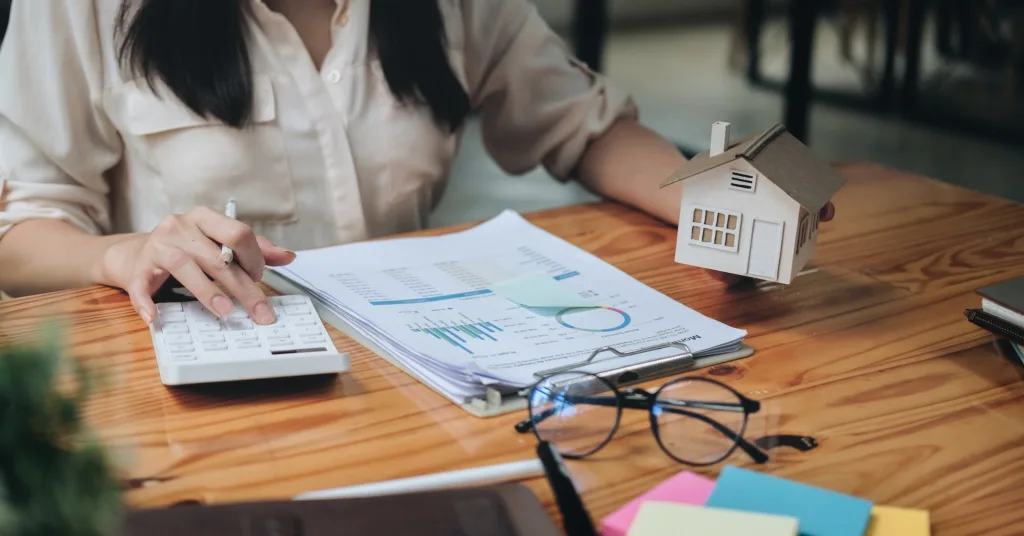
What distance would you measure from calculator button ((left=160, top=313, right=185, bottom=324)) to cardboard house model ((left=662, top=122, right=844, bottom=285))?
39 centimetres

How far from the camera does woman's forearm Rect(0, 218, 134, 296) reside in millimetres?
933

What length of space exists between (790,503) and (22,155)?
32.5 inches

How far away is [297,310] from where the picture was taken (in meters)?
0.80

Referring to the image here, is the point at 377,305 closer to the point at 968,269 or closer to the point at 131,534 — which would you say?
the point at 131,534

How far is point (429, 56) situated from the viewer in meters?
1.18

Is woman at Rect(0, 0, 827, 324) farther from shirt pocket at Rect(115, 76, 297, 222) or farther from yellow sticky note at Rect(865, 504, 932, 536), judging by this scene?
yellow sticky note at Rect(865, 504, 932, 536)

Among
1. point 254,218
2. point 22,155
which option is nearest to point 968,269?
point 254,218

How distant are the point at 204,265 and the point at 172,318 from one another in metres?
0.05

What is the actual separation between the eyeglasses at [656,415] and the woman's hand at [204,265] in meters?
0.23

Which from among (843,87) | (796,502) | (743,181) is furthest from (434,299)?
(843,87)

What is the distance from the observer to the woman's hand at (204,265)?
2.54ft

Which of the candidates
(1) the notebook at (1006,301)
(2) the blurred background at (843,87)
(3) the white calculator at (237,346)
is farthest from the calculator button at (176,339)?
(2) the blurred background at (843,87)

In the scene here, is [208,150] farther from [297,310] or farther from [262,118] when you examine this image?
[297,310]

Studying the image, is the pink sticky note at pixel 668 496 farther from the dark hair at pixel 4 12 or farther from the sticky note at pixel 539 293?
the dark hair at pixel 4 12
